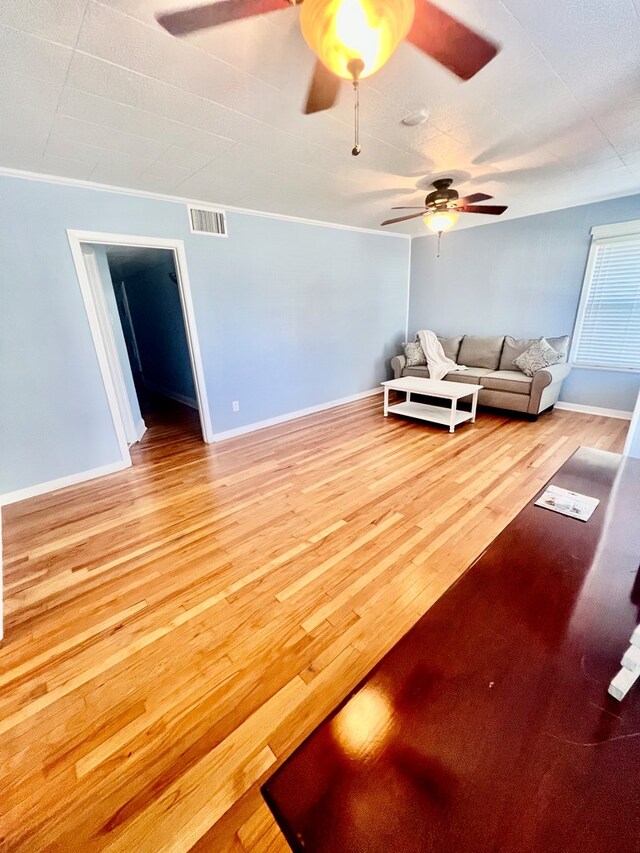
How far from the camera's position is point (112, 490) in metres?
2.91

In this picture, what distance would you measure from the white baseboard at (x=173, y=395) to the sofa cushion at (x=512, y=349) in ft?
14.8

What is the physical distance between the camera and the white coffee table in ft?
12.6

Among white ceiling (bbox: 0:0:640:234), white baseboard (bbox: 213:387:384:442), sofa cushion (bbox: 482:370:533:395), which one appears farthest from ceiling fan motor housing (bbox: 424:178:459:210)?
white baseboard (bbox: 213:387:384:442)

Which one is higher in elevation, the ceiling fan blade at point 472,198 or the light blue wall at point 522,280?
the ceiling fan blade at point 472,198

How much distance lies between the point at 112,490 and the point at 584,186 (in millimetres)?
5350

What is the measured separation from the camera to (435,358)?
488 cm

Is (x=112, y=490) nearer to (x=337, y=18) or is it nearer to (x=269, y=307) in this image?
(x=269, y=307)

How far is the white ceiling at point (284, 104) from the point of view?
1355mm

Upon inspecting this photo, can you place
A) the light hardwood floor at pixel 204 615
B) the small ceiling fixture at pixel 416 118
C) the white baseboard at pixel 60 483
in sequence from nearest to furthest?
the light hardwood floor at pixel 204 615 < the small ceiling fixture at pixel 416 118 < the white baseboard at pixel 60 483

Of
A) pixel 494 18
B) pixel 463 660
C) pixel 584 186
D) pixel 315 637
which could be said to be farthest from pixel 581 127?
pixel 315 637

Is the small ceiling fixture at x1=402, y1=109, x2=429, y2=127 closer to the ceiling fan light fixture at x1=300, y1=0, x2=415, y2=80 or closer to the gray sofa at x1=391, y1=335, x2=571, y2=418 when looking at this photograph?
the ceiling fan light fixture at x1=300, y1=0, x2=415, y2=80

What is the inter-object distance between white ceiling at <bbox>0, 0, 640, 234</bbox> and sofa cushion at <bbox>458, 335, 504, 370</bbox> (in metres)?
2.04

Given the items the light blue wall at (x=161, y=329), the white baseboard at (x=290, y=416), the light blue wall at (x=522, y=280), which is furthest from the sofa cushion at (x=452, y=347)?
the light blue wall at (x=161, y=329)

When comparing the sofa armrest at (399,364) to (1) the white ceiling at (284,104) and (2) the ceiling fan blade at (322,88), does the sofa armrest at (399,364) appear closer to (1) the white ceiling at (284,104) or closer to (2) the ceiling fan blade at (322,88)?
(1) the white ceiling at (284,104)
